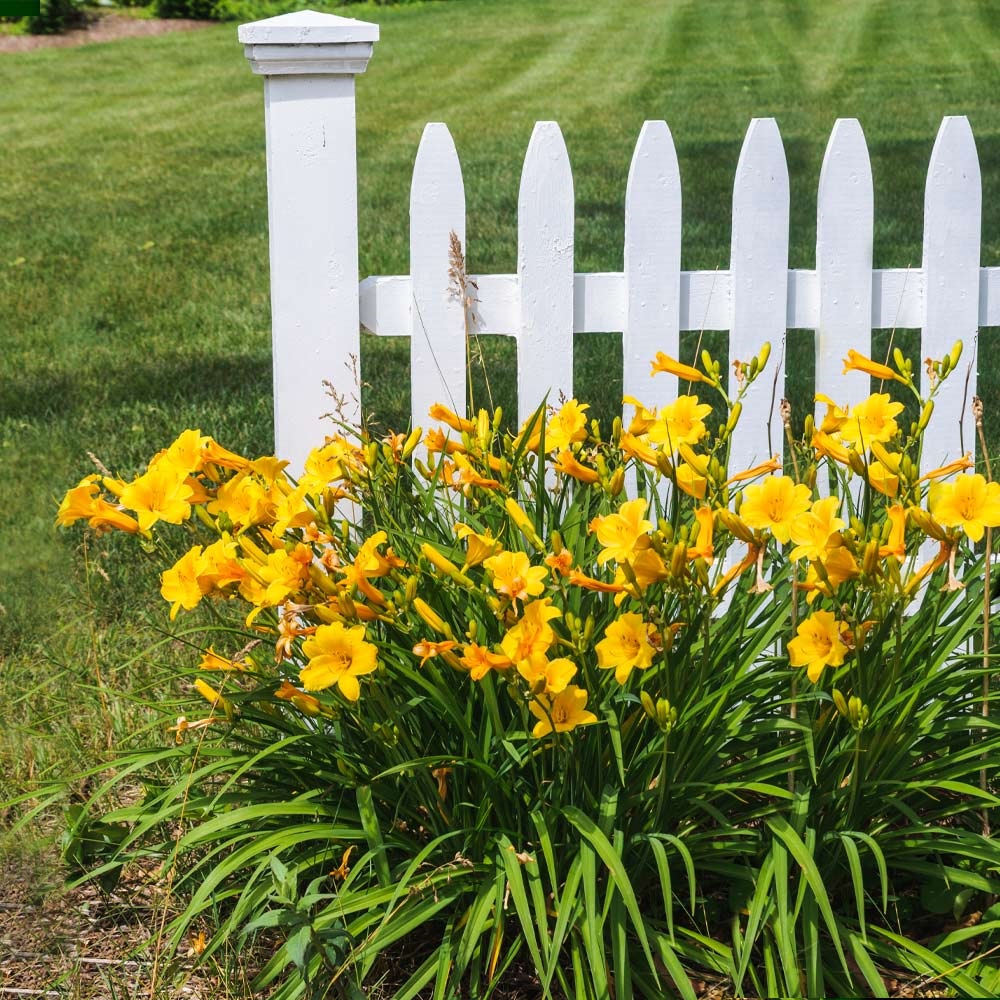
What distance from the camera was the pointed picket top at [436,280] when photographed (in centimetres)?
268

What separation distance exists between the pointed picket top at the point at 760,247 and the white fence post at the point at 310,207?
2.59 feet

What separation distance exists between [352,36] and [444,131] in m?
0.26

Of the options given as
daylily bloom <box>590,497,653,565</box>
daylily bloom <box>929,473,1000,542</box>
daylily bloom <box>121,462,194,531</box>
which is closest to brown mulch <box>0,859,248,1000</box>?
daylily bloom <box>121,462,194,531</box>

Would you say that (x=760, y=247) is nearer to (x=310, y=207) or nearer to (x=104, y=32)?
(x=310, y=207)

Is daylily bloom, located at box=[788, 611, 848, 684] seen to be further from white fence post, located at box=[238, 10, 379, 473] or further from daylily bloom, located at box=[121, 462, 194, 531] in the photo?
white fence post, located at box=[238, 10, 379, 473]

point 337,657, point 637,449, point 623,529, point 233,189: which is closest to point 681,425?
point 637,449

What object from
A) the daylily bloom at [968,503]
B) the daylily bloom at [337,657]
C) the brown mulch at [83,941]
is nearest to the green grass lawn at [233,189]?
the brown mulch at [83,941]

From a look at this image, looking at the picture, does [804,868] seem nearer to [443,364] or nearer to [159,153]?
[443,364]

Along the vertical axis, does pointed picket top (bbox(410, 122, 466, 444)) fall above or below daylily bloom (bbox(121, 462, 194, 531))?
above

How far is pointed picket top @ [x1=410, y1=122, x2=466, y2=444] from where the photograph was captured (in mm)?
2680

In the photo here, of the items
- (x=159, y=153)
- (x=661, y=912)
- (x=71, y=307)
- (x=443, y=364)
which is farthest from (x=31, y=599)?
(x=159, y=153)

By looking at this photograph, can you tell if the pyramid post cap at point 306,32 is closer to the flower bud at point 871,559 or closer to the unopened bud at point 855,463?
the unopened bud at point 855,463

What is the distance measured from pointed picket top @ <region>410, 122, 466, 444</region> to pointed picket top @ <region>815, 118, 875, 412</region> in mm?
741

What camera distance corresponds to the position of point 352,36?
2539 mm
